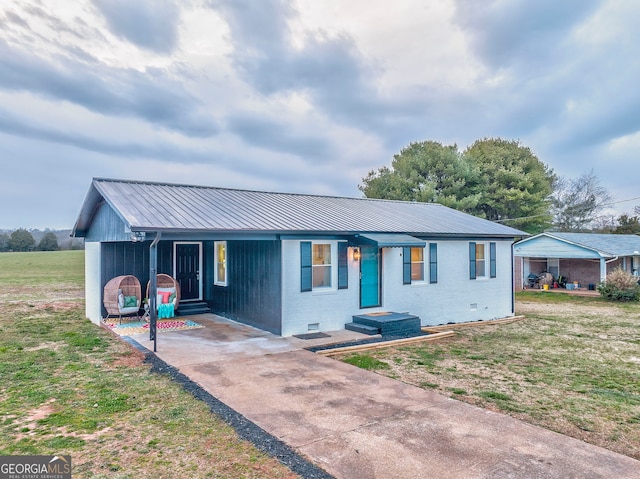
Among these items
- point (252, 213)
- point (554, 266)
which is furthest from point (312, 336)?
point (554, 266)

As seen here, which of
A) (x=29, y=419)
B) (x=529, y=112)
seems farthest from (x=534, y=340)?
(x=529, y=112)

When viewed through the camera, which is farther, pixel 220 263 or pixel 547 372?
pixel 220 263

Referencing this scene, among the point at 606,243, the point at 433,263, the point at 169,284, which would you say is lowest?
the point at 169,284

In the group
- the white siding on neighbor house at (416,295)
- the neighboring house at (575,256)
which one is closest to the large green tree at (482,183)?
the neighboring house at (575,256)

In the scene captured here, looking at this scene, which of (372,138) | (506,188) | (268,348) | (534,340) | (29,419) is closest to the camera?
(29,419)

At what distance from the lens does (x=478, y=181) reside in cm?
2819

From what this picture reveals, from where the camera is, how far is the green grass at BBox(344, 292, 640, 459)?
4.49 metres

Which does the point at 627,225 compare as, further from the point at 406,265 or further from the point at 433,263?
the point at 406,265

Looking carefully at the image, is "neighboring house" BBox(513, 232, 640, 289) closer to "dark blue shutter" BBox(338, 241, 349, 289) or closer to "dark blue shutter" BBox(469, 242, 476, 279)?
"dark blue shutter" BBox(469, 242, 476, 279)

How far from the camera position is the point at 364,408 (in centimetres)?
463

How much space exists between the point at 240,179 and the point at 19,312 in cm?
1881

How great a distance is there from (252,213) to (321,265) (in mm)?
2089

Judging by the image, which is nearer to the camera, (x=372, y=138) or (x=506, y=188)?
(x=372, y=138)

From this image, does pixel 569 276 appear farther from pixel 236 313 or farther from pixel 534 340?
pixel 236 313
